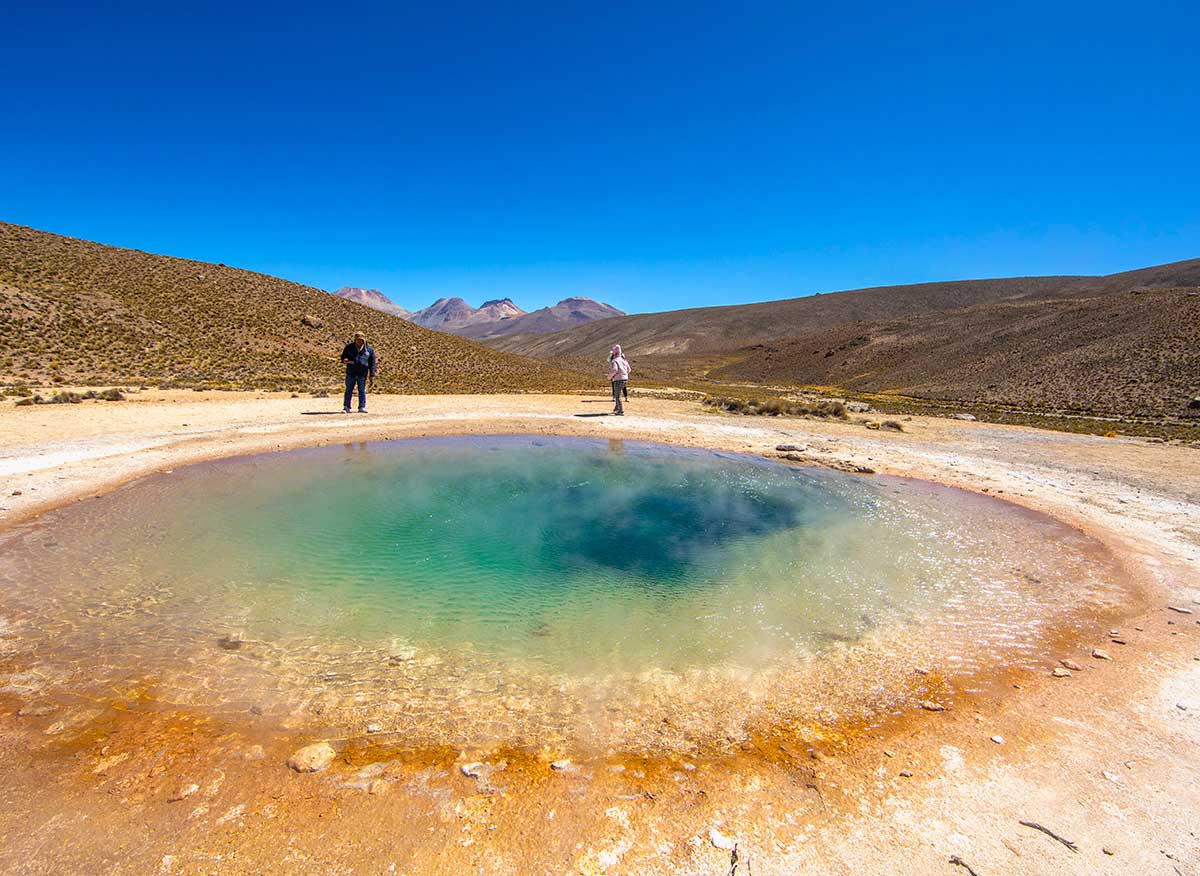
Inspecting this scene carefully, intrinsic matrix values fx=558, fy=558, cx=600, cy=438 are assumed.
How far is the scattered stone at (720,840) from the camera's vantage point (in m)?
2.70

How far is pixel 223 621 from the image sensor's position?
4871 mm

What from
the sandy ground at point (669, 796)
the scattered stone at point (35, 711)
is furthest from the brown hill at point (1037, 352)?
the scattered stone at point (35, 711)

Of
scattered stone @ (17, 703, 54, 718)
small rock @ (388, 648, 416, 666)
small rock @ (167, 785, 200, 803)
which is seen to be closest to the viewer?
small rock @ (167, 785, 200, 803)

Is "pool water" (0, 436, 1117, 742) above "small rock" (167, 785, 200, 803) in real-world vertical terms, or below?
above

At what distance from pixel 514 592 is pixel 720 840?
3299 mm

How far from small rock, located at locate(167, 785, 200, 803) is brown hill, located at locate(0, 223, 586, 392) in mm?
26383

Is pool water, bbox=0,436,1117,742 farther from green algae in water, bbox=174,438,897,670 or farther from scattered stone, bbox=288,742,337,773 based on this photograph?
scattered stone, bbox=288,742,337,773

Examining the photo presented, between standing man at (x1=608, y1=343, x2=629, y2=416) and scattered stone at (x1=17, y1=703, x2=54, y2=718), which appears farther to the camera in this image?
standing man at (x1=608, y1=343, x2=629, y2=416)

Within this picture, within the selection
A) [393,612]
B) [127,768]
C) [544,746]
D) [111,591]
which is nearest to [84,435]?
[111,591]

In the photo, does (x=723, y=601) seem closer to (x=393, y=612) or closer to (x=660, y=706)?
(x=660, y=706)

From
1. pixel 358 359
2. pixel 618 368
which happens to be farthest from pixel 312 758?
pixel 618 368

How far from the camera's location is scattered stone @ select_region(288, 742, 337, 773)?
3182 mm

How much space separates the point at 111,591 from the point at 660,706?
537cm

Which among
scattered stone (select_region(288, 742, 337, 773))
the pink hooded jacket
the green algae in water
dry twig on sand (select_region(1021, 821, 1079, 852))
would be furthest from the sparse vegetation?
scattered stone (select_region(288, 742, 337, 773))
